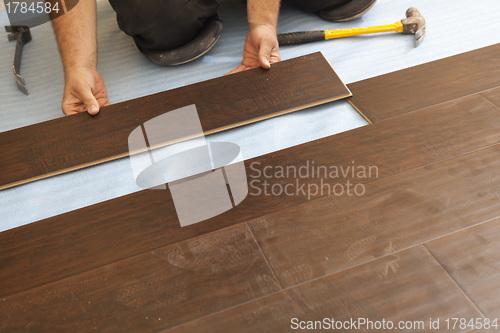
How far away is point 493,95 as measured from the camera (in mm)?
1495

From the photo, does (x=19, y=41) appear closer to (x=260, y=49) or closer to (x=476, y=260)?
(x=260, y=49)

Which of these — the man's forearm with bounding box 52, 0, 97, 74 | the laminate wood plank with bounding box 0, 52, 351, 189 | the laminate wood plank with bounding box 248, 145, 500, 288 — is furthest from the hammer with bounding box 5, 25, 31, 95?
the laminate wood plank with bounding box 248, 145, 500, 288

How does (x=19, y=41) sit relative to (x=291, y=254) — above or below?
above

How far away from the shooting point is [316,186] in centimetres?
125

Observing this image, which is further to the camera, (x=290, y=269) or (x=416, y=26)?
(x=416, y=26)

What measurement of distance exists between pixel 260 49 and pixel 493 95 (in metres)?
0.97

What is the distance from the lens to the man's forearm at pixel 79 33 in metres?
1.83

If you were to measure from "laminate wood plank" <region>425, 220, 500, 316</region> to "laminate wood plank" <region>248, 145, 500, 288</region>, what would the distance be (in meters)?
0.03

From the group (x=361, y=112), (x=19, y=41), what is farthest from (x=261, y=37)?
(x=19, y=41)

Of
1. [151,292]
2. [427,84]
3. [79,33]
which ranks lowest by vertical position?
[151,292]

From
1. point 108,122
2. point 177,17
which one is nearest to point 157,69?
point 177,17

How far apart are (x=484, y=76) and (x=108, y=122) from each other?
1548 millimetres

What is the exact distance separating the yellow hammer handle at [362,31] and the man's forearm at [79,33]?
3.86 ft
